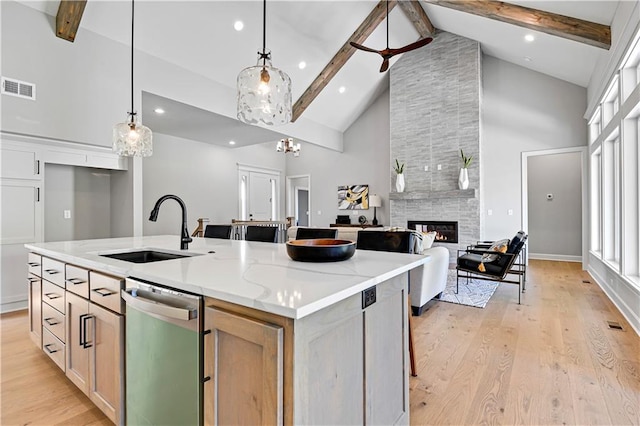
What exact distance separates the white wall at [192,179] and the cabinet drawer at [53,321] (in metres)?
4.36

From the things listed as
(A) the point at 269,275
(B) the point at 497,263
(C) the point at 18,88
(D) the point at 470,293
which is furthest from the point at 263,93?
(D) the point at 470,293

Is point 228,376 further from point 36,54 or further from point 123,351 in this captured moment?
point 36,54

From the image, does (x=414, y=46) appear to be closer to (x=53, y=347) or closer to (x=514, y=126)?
(x=514, y=126)

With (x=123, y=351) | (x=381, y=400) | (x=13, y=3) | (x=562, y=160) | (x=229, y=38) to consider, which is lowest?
(x=381, y=400)

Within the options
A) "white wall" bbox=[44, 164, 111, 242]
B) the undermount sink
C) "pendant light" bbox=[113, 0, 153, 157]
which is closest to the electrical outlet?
the undermount sink

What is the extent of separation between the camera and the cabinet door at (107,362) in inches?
60.4

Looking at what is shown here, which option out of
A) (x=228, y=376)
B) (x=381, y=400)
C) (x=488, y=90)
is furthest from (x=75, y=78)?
(x=488, y=90)

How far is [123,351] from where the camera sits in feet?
5.01

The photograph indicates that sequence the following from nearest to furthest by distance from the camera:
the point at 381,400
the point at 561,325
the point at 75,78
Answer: the point at 381,400 → the point at 561,325 → the point at 75,78

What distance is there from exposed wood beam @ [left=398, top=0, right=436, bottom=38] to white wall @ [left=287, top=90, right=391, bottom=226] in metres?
1.88

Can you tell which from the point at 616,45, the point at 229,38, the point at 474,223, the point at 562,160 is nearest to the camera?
the point at 616,45

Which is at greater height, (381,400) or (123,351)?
(123,351)

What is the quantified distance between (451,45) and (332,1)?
3.22 m

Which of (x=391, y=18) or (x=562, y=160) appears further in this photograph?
(x=562, y=160)
